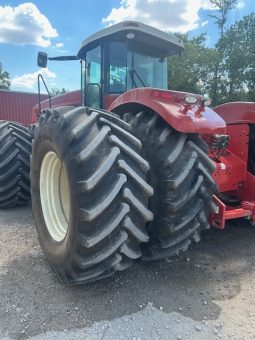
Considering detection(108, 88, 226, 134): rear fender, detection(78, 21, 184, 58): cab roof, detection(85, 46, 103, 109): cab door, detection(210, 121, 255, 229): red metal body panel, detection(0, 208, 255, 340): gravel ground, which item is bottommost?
detection(0, 208, 255, 340): gravel ground

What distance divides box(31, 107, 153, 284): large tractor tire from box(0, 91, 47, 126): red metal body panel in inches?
696

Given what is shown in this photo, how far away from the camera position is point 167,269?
120 inches

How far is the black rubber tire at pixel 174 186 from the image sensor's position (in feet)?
8.31

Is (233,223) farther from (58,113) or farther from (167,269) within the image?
(58,113)

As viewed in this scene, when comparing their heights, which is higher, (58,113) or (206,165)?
(58,113)

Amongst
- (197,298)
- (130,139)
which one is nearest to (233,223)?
(197,298)

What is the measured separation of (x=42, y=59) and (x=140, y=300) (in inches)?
149

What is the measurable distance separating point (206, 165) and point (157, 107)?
62cm

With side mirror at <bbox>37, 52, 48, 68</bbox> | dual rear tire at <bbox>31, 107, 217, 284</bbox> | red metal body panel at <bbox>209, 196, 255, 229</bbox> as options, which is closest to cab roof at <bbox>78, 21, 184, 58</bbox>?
side mirror at <bbox>37, 52, 48, 68</bbox>

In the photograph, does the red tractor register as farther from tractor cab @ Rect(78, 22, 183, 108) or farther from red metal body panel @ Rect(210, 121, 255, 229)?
tractor cab @ Rect(78, 22, 183, 108)

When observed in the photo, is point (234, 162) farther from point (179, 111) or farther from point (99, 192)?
point (99, 192)

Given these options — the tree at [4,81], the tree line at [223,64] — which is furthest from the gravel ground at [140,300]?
the tree at [4,81]

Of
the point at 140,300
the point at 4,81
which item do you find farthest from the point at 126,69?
the point at 4,81

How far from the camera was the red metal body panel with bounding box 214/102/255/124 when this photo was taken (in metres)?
3.48
